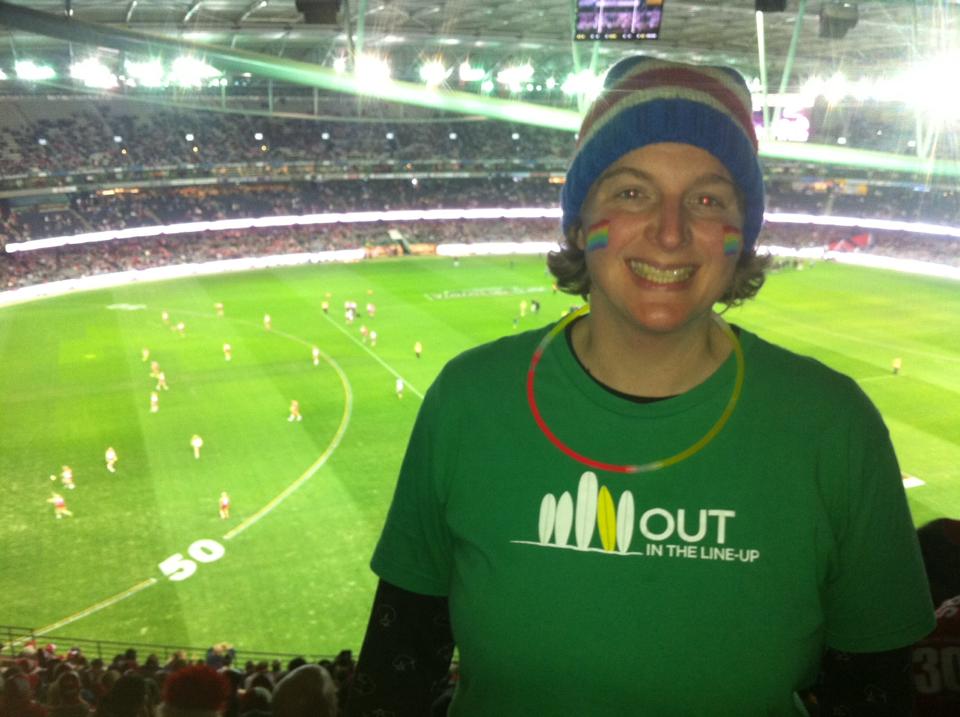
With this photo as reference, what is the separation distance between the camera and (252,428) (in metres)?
25.5

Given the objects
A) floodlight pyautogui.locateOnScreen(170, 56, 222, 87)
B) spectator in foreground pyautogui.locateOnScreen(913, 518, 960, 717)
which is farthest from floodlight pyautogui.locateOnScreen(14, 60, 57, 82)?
spectator in foreground pyautogui.locateOnScreen(913, 518, 960, 717)

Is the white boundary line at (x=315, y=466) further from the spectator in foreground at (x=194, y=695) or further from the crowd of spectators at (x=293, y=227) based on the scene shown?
the crowd of spectators at (x=293, y=227)

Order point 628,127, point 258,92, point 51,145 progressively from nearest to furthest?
point 628,127 < point 51,145 < point 258,92

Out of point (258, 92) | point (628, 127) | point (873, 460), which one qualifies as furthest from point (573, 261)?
point (258, 92)

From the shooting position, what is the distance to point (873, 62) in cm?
5141

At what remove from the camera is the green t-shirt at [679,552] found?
192 centimetres

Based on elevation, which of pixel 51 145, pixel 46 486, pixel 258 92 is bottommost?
pixel 46 486

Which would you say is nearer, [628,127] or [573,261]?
[628,127]

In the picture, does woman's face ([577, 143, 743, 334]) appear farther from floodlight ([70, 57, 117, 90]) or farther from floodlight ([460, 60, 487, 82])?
floodlight ([70, 57, 117, 90])

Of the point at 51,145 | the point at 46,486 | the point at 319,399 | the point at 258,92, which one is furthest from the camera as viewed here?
the point at 258,92

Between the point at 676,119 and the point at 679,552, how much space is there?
3.69ft

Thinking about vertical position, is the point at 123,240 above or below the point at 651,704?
below

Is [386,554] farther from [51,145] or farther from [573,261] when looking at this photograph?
[51,145]

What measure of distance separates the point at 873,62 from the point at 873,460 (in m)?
58.5
